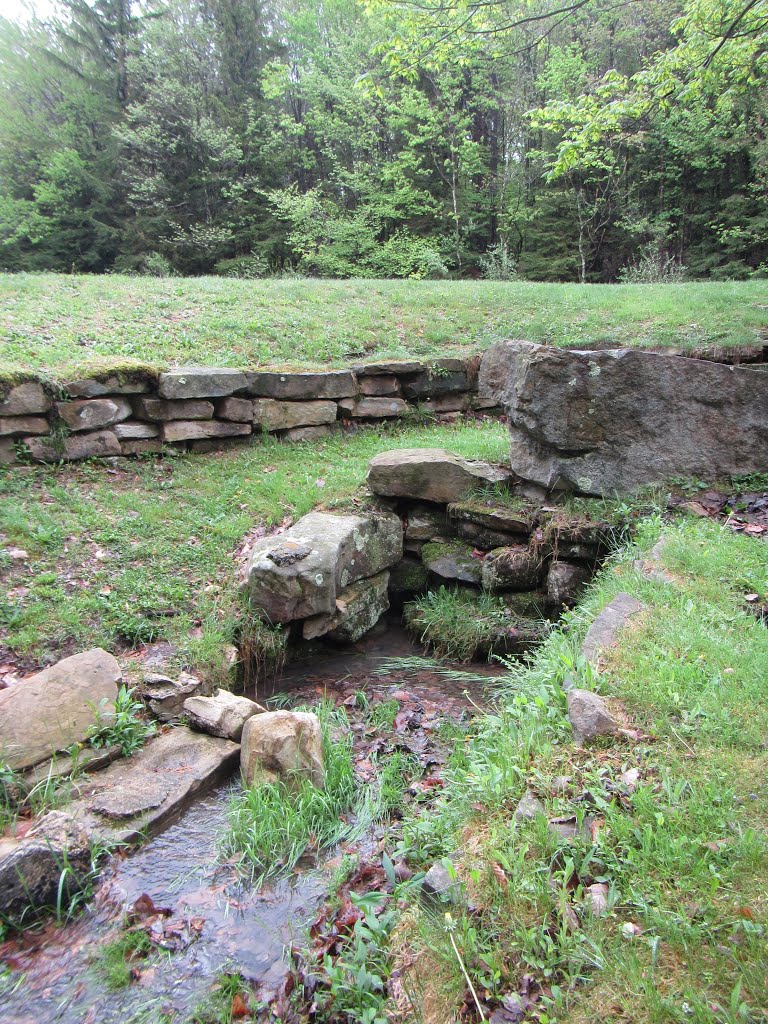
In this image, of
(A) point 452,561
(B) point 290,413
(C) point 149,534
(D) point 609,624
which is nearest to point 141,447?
(C) point 149,534

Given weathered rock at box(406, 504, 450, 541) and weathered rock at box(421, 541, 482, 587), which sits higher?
weathered rock at box(406, 504, 450, 541)

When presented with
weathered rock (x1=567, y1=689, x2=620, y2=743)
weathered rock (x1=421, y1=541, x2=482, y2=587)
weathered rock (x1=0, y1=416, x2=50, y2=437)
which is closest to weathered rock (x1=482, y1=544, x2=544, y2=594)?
weathered rock (x1=421, y1=541, x2=482, y2=587)

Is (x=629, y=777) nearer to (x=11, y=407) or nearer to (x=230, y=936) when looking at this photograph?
(x=230, y=936)

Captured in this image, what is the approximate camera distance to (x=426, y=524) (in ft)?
20.2

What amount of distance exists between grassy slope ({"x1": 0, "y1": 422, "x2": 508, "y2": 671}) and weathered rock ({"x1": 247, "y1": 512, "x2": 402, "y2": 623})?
1.16 feet

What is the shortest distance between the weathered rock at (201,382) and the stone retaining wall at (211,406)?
0.01 meters

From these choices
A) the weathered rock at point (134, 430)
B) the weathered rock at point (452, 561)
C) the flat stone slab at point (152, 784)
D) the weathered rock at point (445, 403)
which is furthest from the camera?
the weathered rock at point (445, 403)

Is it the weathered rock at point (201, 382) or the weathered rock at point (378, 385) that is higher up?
the weathered rock at point (201, 382)

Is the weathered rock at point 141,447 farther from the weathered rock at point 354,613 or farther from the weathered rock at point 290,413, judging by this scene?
the weathered rock at point 354,613

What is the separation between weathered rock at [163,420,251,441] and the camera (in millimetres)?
7020

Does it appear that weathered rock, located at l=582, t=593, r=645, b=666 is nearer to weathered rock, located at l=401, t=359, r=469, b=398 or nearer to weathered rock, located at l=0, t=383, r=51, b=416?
weathered rock, located at l=401, t=359, r=469, b=398

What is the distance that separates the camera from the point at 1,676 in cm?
388

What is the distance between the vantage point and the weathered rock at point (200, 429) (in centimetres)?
702

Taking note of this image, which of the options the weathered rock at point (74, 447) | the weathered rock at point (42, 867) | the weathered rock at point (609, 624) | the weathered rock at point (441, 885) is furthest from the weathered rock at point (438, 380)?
the weathered rock at point (441, 885)
